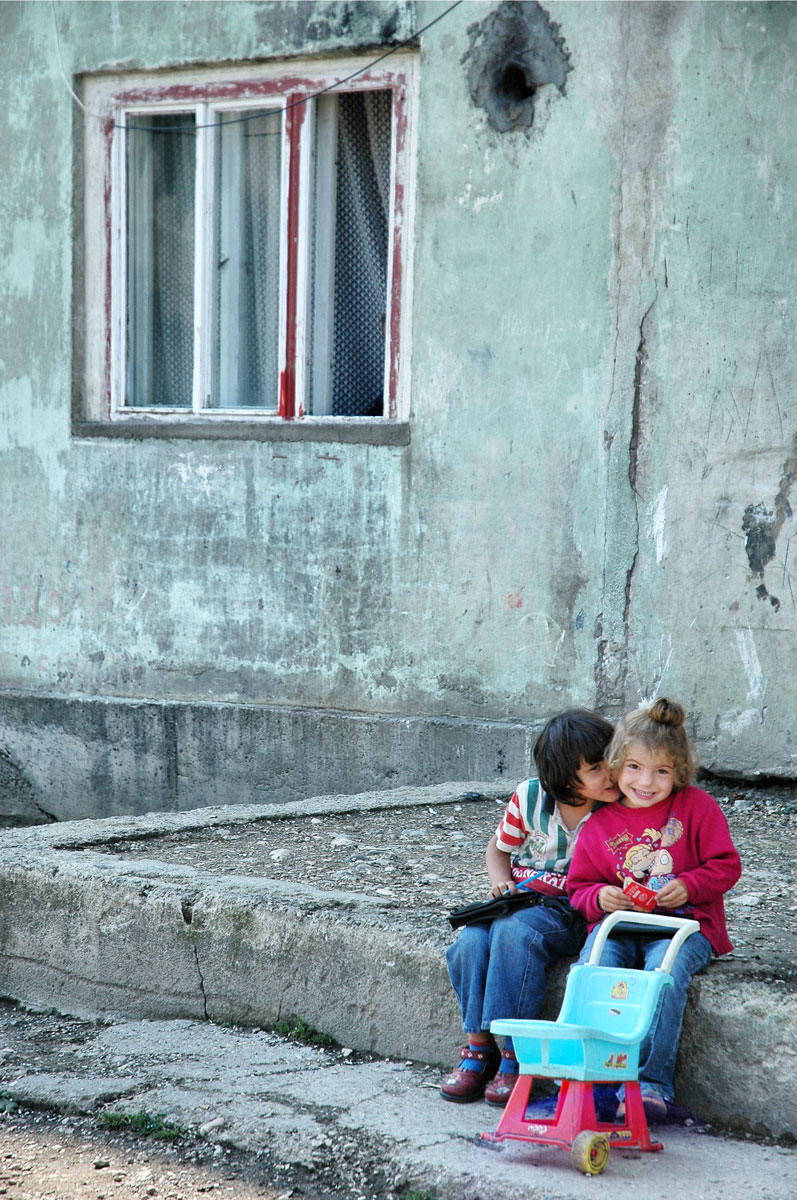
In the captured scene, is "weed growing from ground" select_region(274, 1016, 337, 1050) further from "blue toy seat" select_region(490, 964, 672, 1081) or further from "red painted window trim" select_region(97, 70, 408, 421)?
"red painted window trim" select_region(97, 70, 408, 421)

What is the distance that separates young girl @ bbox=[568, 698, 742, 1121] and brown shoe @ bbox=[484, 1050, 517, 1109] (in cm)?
32

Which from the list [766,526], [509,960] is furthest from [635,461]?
[509,960]

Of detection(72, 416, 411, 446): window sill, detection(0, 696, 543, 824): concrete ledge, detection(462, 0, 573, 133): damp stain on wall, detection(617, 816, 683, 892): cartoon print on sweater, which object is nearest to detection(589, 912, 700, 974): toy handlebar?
detection(617, 816, 683, 892): cartoon print on sweater

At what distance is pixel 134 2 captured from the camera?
6.01 meters

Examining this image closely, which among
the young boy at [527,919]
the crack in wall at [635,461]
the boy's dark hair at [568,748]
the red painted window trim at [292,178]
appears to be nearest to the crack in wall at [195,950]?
the young boy at [527,919]

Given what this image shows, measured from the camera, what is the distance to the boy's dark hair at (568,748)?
2.94m

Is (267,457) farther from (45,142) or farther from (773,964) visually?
(773,964)

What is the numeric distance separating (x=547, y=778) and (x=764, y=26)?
3405 mm

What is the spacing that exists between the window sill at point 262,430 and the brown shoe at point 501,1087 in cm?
329

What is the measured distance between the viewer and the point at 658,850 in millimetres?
2863

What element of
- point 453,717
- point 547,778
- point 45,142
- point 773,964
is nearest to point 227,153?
point 45,142

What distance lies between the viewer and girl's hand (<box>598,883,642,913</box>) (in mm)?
2781

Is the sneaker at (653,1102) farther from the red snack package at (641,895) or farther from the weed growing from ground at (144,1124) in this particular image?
the weed growing from ground at (144,1124)

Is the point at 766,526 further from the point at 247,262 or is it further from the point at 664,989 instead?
the point at 247,262
